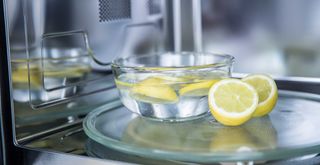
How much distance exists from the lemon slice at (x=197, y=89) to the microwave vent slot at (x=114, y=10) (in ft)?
0.78

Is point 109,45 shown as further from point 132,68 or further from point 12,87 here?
point 12,87

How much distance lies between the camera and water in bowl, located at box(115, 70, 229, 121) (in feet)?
2.73

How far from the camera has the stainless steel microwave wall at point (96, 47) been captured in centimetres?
77

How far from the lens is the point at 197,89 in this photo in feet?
2.75

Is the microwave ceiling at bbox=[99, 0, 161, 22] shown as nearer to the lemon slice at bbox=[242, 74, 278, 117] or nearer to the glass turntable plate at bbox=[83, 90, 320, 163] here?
the glass turntable plate at bbox=[83, 90, 320, 163]

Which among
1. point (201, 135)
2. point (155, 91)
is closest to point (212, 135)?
point (201, 135)

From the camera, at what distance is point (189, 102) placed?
0.84 meters

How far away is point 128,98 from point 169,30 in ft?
1.09

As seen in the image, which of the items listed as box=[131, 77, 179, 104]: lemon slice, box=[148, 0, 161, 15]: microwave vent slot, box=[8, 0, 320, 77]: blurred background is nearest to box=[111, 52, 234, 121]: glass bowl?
box=[131, 77, 179, 104]: lemon slice

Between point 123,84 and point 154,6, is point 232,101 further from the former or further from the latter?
point 154,6

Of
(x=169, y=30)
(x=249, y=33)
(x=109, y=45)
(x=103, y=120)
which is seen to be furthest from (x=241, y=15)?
(x=103, y=120)

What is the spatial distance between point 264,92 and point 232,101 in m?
0.09

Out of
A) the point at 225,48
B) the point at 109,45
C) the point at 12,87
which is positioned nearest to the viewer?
the point at 12,87

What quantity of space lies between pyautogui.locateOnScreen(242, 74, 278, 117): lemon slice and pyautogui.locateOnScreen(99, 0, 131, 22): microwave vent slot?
0.29m
